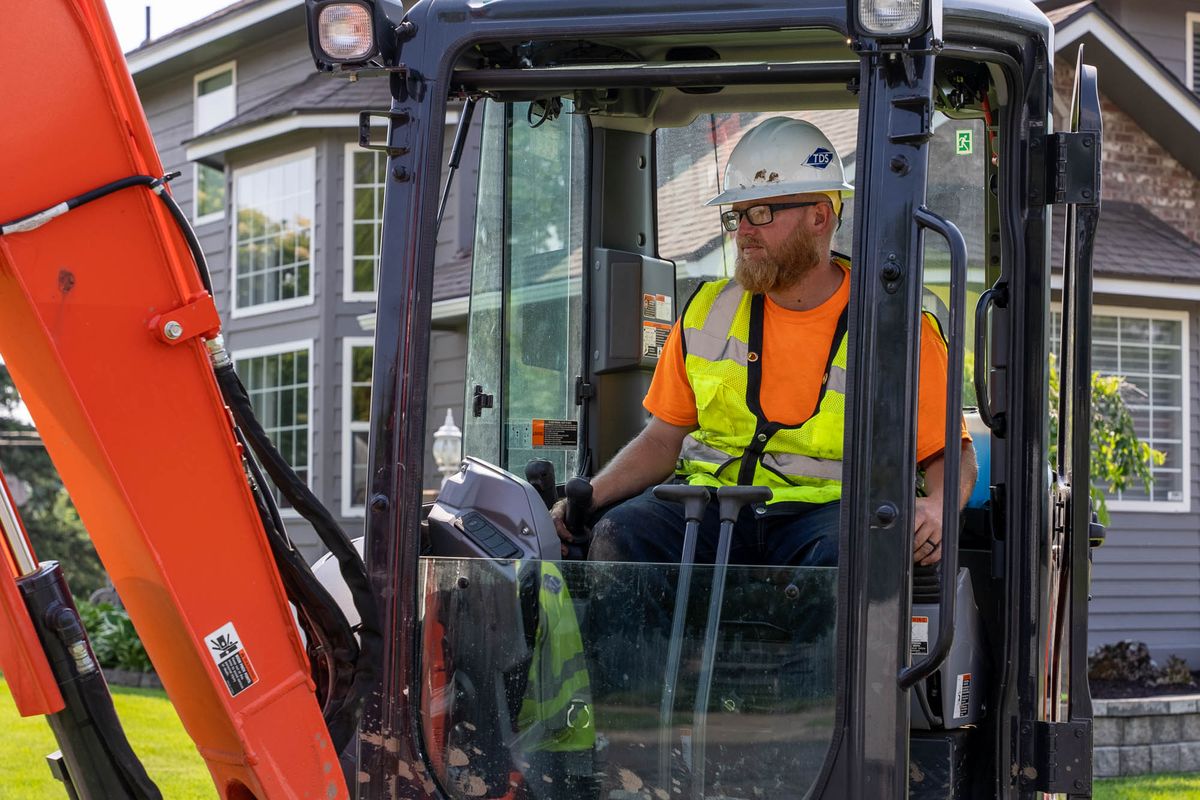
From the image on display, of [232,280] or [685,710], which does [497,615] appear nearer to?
[685,710]

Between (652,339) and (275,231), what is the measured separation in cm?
1223

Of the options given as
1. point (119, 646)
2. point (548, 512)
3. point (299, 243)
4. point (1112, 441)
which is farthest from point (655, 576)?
point (299, 243)

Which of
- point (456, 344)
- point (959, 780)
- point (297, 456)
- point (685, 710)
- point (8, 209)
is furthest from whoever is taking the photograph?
point (297, 456)

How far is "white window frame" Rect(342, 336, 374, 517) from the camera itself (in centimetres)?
1482

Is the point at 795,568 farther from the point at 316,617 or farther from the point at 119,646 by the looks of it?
the point at 119,646

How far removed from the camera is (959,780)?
9.59 ft

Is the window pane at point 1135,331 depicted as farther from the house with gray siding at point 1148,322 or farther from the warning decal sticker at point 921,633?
the warning decal sticker at point 921,633

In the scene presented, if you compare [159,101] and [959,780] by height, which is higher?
[159,101]

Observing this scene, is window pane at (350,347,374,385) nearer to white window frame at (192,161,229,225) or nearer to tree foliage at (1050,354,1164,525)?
white window frame at (192,161,229,225)

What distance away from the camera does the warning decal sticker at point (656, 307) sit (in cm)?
431

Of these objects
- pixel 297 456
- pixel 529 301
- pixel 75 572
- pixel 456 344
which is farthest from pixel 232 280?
pixel 529 301

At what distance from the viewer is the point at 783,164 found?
3.44 metres

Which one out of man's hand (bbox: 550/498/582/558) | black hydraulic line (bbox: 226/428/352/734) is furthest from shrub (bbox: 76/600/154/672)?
black hydraulic line (bbox: 226/428/352/734)

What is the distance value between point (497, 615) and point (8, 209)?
1.19 m
